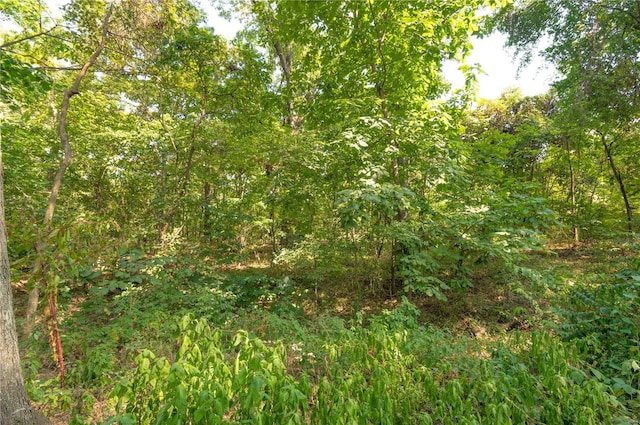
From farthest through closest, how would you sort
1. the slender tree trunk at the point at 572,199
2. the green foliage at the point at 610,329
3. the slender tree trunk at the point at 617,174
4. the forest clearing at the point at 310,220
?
the slender tree trunk at the point at 572,199 < the slender tree trunk at the point at 617,174 < the green foliage at the point at 610,329 < the forest clearing at the point at 310,220

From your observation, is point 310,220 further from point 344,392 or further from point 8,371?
point 8,371

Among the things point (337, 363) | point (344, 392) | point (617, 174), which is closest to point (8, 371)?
point (344, 392)

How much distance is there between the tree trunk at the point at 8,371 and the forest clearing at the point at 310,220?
1 cm

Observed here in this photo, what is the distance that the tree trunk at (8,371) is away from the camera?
1715 millimetres

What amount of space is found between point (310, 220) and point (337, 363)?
396cm

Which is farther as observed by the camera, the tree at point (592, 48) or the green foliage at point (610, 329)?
the tree at point (592, 48)

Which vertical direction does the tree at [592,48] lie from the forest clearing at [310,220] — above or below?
above

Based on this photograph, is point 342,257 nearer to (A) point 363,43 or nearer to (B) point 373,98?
(B) point 373,98

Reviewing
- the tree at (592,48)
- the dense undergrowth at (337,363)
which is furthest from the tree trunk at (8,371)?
the tree at (592,48)

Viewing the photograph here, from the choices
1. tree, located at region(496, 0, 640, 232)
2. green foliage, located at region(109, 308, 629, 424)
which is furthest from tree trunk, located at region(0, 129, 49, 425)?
tree, located at region(496, 0, 640, 232)

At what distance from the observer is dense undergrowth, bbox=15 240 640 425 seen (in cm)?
164

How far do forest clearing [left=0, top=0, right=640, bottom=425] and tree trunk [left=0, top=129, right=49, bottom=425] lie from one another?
0.01 meters

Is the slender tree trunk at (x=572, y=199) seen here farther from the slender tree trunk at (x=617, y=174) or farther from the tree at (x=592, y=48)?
the tree at (x=592, y=48)

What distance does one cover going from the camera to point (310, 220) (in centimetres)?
626
